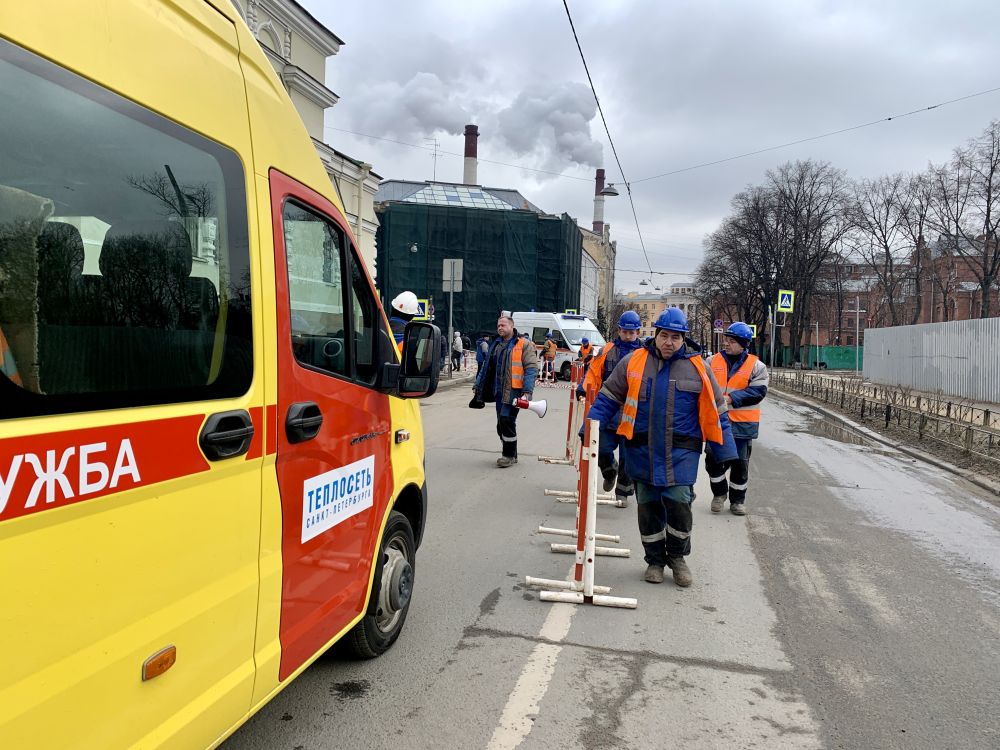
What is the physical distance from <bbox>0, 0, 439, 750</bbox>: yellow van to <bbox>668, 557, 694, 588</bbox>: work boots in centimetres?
278

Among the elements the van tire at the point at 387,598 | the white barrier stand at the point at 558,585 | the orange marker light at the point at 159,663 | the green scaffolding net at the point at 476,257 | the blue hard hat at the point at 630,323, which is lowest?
the white barrier stand at the point at 558,585

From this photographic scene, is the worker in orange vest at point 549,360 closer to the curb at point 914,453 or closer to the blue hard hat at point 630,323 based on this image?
the curb at point 914,453

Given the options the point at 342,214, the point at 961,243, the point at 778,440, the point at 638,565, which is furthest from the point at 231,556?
the point at 961,243

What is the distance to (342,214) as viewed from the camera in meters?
3.17

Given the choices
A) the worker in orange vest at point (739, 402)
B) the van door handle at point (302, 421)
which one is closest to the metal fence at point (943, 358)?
the worker in orange vest at point (739, 402)

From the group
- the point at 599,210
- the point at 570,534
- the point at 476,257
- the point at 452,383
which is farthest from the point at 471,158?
the point at 570,534

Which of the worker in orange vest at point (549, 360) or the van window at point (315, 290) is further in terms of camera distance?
the worker in orange vest at point (549, 360)

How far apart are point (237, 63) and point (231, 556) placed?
1.54m

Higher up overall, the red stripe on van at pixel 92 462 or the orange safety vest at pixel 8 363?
the orange safety vest at pixel 8 363

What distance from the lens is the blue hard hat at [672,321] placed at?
4679 millimetres

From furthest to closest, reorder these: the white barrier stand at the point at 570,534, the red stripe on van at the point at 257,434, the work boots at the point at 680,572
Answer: the white barrier stand at the point at 570,534 < the work boots at the point at 680,572 < the red stripe on van at the point at 257,434

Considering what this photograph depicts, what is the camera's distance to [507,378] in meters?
8.87

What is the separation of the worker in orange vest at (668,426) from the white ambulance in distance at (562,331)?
72.9 ft

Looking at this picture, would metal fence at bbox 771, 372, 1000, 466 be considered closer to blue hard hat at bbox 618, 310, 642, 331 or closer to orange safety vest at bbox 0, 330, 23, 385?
blue hard hat at bbox 618, 310, 642, 331
